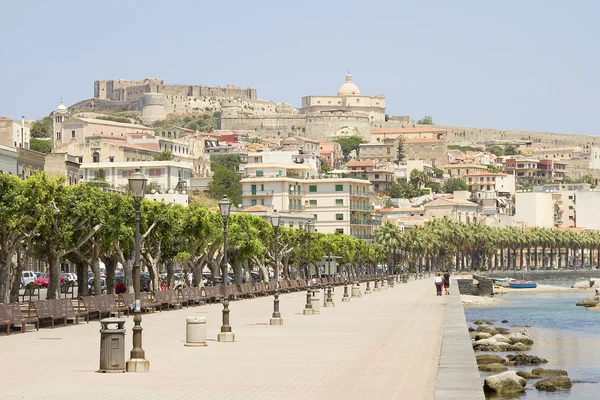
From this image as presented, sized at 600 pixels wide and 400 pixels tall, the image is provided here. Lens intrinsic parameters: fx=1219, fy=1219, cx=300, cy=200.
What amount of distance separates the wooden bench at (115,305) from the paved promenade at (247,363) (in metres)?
2.24

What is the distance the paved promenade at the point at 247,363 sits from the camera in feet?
57.8

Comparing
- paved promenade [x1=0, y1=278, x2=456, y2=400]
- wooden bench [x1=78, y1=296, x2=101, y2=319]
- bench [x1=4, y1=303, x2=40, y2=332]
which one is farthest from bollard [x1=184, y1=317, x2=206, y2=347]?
wooden bench [x1=78, y1=296, x2=101, y2=319]

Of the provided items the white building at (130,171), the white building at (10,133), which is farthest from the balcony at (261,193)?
the white building at (10,133)

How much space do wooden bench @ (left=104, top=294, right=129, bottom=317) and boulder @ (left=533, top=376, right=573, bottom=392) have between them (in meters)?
15.3

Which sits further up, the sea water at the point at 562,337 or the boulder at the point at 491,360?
the boulder at the point at 491,360

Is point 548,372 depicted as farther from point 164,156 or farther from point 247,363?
point 164,156

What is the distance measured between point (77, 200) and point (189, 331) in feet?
57.6

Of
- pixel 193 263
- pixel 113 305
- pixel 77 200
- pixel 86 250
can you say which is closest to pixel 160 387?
pixel 113 305

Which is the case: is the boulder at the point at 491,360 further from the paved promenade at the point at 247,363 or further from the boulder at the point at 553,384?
the boulder at the point at 553,384

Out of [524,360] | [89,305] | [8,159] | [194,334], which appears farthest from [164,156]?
[194,334]

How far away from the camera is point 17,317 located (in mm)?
30125

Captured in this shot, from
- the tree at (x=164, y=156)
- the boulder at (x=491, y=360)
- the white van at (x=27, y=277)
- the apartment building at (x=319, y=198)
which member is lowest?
the boulder at (x=491, y=360)

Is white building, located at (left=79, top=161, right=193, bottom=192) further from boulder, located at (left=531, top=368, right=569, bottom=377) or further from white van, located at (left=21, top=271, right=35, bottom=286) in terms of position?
boulder, located at (left=531, top=368, right=569, bottom=377)

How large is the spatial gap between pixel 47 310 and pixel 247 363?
12.0 meters
